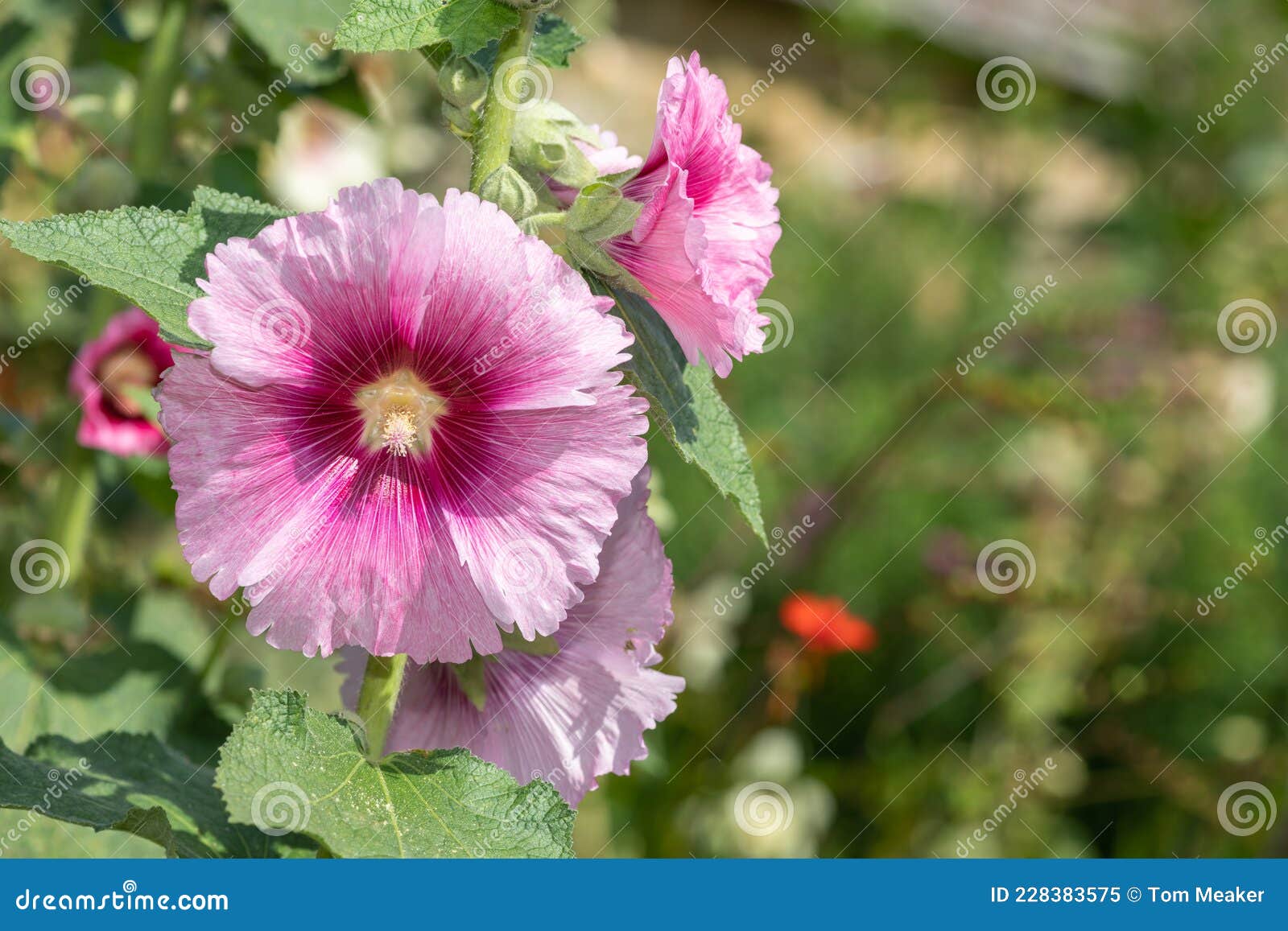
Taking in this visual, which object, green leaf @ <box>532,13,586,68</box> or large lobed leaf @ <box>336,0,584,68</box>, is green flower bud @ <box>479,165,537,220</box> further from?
green leaf @ <box>532,13,586,68</box>

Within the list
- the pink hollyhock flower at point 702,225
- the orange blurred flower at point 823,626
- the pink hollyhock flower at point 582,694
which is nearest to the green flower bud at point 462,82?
the pink hollyhock flower at point 702,225

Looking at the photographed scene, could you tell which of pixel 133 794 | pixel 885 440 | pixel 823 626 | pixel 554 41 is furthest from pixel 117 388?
pixel 885 440

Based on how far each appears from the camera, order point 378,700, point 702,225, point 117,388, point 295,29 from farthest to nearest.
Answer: point 117,388 < point 295,29 < point 378,700 < point 702,225

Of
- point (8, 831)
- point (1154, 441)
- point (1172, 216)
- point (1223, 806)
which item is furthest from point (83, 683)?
point (1172, 216)

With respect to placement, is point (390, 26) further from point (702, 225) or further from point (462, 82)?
point (702, 225)

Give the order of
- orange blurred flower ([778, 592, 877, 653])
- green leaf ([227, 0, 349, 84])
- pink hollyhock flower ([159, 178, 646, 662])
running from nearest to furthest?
pink hollyhock flower ([159, 178, 646, 662]) → green leaf ([227, 0, 349, 84]) → orange blurred flower ([778, 592, 877, 653])

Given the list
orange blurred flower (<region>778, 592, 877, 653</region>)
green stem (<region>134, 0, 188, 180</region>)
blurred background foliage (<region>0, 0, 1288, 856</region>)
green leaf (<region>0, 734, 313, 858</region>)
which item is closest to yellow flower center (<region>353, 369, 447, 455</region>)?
green leaf (<region>0, 734, 313, 858</region>)

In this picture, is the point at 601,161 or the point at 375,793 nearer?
the point at 375,793
